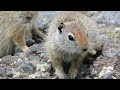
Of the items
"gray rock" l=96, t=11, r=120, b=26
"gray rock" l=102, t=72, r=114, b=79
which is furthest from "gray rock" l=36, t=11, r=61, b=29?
"gray rock" l=102, t=72, r=114, b=79

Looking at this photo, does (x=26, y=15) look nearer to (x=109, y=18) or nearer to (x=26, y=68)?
(x=26, y=68)

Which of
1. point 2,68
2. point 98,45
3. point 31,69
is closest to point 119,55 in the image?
point 98,45

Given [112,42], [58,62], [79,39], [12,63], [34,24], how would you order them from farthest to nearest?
[34,24] < [112,42] < [12,63] < [58,62] < [79,39]

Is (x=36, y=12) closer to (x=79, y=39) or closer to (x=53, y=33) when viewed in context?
(x=53, y=33)

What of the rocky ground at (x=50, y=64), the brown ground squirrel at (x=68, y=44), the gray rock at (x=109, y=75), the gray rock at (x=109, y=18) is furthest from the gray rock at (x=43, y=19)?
the gray rock at (x=109, y=75)

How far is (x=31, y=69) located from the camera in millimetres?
6711

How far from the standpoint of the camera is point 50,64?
692 cm

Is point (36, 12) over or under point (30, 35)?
over

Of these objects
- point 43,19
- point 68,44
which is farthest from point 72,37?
point 43,19

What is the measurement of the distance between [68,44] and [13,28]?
7.18 ft

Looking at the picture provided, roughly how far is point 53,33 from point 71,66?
70 cm

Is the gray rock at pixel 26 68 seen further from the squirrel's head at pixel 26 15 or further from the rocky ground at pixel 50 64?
the squirrel's head at pixel 26 15

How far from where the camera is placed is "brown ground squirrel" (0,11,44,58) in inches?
319

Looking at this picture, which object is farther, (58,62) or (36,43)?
(36,43)
